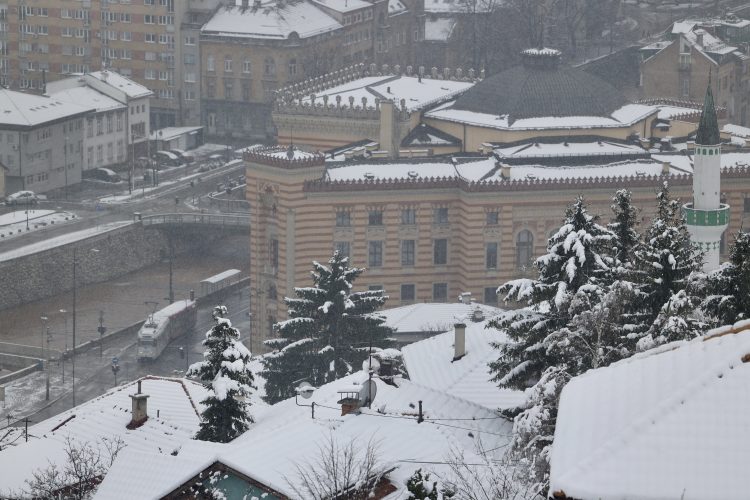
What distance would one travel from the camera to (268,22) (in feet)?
423

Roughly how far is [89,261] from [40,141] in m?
15.3

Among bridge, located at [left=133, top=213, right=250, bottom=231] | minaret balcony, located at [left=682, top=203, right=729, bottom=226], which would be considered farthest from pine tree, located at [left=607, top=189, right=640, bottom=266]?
bridge, located at [left=133, top=213, right=250, bottom=231]

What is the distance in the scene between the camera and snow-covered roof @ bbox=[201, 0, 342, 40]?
421 feet

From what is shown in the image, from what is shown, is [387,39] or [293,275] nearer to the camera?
[293,275]

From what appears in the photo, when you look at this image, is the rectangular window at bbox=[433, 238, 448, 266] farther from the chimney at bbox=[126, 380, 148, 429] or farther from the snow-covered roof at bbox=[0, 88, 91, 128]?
the snow-covered roof at bbox=[0, 88, 91, 128]

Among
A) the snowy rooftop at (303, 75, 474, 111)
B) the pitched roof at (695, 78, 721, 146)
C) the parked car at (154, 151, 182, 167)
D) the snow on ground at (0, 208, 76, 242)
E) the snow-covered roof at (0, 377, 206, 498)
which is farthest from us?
the parked car at (154, 151, 182, 167)

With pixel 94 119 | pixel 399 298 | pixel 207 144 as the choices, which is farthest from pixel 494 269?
pixel 207 144

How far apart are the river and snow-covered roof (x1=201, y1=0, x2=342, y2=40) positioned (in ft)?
88.4

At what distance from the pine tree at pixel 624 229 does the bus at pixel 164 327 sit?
43.2 meters

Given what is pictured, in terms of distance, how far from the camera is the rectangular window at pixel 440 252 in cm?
7775

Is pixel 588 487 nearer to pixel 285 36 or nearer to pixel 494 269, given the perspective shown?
pixel 494 269

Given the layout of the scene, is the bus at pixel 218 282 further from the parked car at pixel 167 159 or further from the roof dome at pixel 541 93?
the parked car at pixel 167 159

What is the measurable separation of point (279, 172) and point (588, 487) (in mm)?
58794

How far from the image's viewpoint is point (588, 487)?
17453 millimetres
